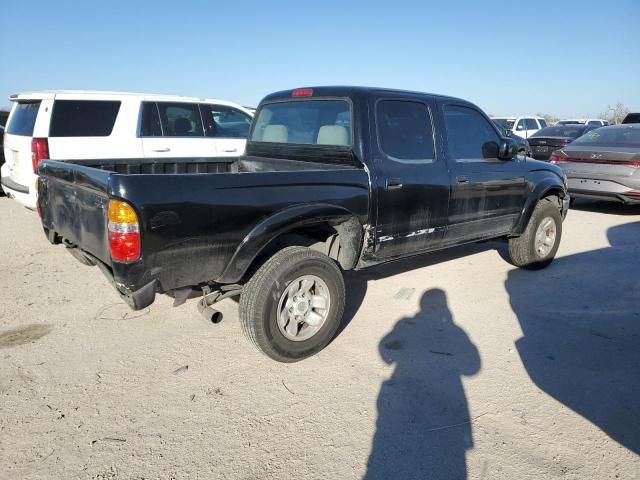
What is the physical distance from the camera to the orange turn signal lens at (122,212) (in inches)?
96.7

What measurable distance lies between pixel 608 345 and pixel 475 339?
102 centimetres

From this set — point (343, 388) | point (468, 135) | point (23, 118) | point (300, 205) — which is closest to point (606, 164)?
point (468, 135)

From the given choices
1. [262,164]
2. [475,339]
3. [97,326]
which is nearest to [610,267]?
[475,339]

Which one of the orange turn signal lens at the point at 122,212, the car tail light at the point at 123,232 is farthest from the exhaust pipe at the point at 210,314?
the orange turn signal lens at the point at 122,212

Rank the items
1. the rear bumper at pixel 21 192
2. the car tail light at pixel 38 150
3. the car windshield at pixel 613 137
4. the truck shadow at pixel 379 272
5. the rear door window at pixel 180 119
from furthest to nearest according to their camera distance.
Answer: the car windshield at pixel 613 137, the rear door window at pixel 180 119, the car tail light at pixel 38 150, the rear bumper at pixel 21 192, the truck shadow at pixel 379 272

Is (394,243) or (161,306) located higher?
(394,243)

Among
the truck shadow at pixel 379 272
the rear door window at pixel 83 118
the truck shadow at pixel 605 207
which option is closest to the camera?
the truck shadow at pixel 379 272

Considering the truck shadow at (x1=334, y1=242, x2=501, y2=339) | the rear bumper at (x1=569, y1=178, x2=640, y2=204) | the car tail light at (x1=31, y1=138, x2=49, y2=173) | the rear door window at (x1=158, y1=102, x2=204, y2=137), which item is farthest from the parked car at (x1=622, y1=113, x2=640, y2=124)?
the car tail light at (x1=31, y1=138, x2=49, y2=173)

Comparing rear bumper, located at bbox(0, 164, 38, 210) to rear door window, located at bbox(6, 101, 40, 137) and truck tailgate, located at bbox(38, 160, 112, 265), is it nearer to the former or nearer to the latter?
rear door window, located at bbox(6, 101, 40, 137)

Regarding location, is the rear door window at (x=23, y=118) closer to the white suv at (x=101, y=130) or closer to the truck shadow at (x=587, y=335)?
the white suv at (x=101, y=130)

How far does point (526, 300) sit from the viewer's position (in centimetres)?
446

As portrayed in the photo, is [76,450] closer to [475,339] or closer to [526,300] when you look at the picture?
[475,339]

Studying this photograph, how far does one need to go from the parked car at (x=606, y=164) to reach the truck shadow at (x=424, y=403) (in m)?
5.84

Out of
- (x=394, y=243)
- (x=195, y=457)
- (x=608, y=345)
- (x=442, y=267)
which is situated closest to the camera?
(x=195, y=457)
